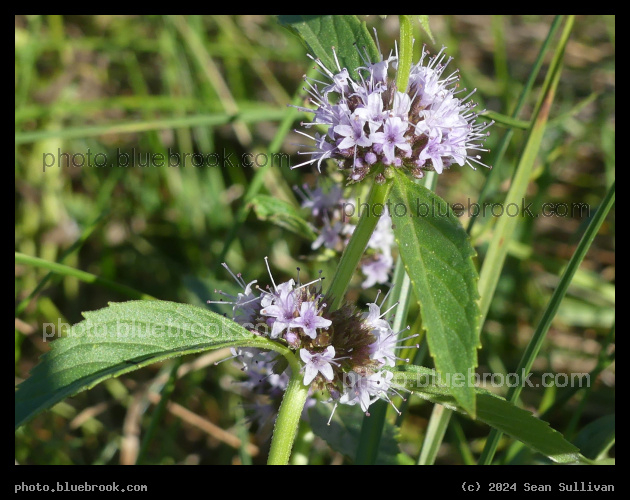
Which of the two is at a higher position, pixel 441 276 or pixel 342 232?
pixel 342 232

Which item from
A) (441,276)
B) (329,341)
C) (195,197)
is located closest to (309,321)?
(329,341)

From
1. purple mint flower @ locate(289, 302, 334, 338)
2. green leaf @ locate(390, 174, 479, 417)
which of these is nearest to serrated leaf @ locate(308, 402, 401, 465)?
purple mint flower @ locate(289, 302, 334, 338)

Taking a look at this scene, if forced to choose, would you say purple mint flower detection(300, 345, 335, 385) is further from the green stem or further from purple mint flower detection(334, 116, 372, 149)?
the green stem

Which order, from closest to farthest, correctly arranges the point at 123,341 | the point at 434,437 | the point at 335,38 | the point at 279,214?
the point at 123,341 → the point at 335,38 → the point at 434,437 → the point at 279,214

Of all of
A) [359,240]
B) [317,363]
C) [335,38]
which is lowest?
[317,363]

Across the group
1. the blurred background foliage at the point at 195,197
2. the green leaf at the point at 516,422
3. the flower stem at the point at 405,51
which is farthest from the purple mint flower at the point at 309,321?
the blurred background foliage at the point at 195,197

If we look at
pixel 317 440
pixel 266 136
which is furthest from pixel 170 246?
pixel 317 440

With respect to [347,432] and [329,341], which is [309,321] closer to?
[329,341]

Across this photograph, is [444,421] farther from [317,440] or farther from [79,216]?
[79,216]
